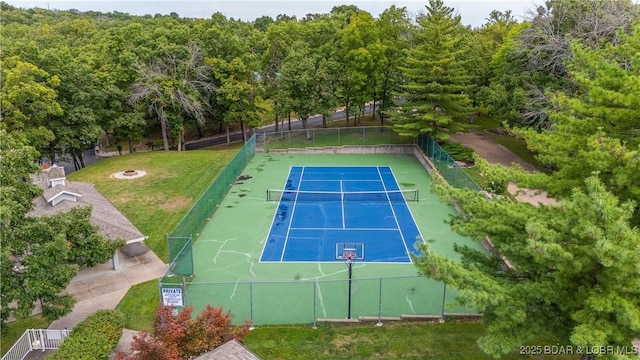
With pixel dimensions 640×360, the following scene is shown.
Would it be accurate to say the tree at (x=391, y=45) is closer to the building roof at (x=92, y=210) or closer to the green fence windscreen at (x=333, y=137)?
the green fence windscreen at (x=333, y=137)

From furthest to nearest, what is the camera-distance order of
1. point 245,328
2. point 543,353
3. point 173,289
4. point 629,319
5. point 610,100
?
1. point 173,289
2. point 543,353
3. point 245,328
4. point 610,100
5. point 629,319

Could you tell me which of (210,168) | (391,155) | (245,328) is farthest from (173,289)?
(391,155)

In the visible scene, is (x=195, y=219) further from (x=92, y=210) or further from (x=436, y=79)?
(x=436, y=79)

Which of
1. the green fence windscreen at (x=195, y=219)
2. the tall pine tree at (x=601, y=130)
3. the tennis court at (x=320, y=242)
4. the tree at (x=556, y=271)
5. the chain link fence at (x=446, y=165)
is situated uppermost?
the tall pine tree at (x=601, y=130)

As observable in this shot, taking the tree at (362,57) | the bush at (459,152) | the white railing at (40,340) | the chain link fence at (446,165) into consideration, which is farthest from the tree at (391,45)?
the white railing at (40,340)

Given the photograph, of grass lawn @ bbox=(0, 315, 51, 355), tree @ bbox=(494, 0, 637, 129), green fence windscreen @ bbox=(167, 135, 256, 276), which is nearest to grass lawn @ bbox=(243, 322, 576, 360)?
green fence windscreen @ bbox=(167, 135, 256, 276)

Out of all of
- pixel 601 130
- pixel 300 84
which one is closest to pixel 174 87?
pixel 300 84

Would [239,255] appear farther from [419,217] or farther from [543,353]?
[543,353]
